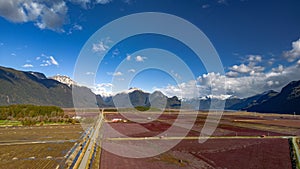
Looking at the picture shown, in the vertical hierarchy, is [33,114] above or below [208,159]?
above

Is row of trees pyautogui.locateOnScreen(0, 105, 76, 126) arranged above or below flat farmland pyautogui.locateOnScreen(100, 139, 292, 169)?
above

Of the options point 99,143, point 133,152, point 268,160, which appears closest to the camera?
point 268,160

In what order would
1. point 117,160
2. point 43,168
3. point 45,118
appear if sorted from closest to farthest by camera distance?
point 43,168
point 117,160
point 45,118

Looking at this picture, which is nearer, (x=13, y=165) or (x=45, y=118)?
(x=13, y=165)

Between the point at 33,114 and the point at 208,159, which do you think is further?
the point at 33,114

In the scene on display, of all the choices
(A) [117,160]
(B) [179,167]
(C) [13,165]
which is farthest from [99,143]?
(B) [179,167]

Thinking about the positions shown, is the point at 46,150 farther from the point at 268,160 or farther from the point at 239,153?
the point at 268,160

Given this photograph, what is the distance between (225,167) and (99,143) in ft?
73.3

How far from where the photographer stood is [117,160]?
2806 cm

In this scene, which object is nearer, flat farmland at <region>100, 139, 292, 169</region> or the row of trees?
flat farmland at <region>100, 139, 292, 169</region>

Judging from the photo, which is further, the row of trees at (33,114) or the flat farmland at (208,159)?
the row of trees at (33,114)

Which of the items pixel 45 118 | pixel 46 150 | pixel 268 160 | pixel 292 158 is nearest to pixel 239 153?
pixel 268 160

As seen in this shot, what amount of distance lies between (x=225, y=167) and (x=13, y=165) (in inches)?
914

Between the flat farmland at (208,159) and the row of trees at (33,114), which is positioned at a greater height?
the row of trees at (33,114)
